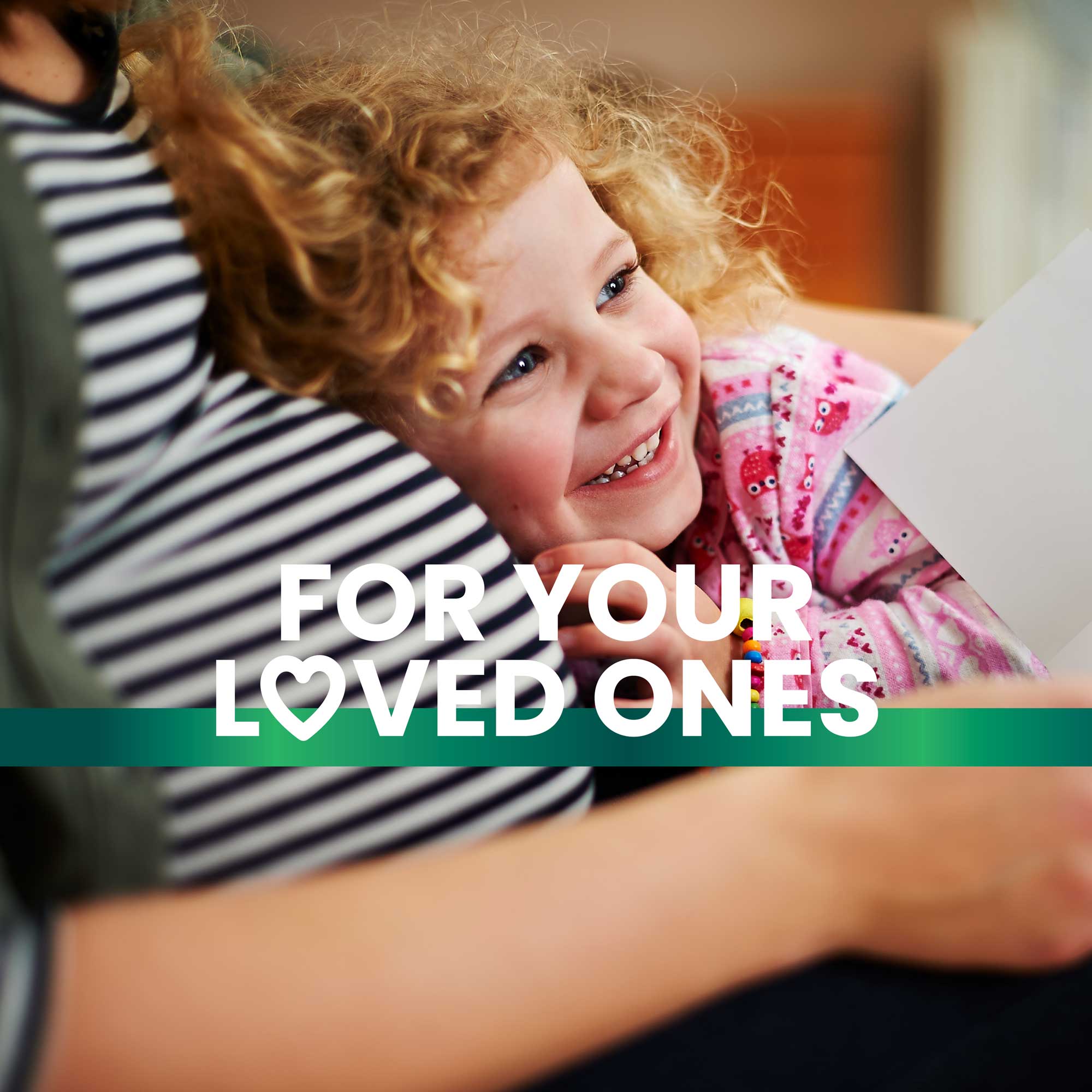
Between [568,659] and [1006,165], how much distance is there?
2632mm

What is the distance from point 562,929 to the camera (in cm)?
38

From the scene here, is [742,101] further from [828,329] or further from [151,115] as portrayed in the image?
[151,115]

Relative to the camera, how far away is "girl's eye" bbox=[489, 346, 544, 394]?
0.69 m

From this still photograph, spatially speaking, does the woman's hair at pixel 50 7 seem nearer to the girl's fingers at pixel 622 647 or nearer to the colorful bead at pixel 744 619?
the girl's fingers at pixel 622 647

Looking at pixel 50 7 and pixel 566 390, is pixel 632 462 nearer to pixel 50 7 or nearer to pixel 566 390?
pixel 566 390

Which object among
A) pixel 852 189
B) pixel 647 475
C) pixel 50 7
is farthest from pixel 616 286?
pixel 852 189

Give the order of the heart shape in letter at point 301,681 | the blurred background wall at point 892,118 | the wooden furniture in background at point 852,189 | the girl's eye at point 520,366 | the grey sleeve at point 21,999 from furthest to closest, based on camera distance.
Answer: the wooden furniture in background at point 852,189 → the blurred background wall at point 892,118 → the girl's eye at point 520,366 → the heart shape in letter at point 301,681 → the grey sleeve at point 21,999

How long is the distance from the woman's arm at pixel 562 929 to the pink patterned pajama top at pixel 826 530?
20 centimetres

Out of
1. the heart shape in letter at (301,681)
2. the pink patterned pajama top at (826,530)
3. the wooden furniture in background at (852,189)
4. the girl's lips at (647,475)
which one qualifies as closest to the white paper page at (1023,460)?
the pink patterned pajama top at (826,530)

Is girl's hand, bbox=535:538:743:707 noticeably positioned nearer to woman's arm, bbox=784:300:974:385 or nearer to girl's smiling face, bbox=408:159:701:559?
girl's smiling face, bbox=408:159:701:559

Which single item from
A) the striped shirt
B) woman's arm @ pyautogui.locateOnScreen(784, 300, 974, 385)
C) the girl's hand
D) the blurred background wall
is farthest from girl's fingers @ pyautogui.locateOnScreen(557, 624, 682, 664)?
the blurred background wall

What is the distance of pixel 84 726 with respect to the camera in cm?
42

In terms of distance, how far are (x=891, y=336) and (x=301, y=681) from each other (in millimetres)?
809

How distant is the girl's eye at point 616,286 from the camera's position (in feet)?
2.42
